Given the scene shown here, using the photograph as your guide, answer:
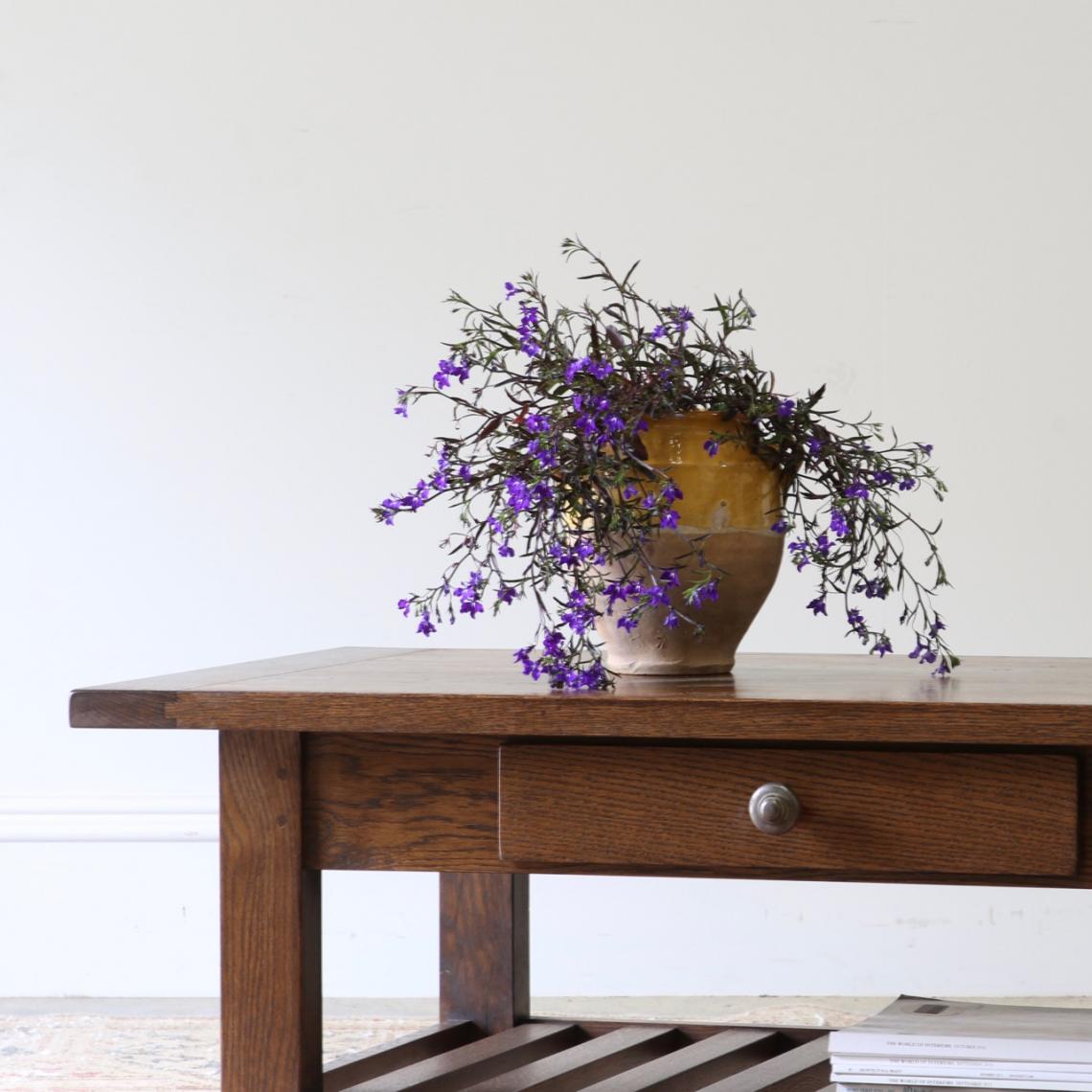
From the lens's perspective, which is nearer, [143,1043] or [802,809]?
[802,809]

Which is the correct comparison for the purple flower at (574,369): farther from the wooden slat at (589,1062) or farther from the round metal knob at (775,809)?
the wooden slat at (589,1062)

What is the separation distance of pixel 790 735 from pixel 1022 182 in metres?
1.62

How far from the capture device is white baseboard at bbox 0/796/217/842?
7.84 ft

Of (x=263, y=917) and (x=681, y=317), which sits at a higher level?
(x=681, y=317)

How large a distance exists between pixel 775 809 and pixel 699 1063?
0.53 metres

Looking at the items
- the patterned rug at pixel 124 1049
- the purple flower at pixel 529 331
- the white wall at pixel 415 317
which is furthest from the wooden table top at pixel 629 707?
the white wall at pixel 415 317

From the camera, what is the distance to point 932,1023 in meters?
1.15

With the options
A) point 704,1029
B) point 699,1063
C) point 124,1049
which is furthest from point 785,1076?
point 124,1049

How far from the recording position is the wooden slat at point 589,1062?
135 centimetres

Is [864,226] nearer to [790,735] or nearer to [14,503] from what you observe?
[14,503]

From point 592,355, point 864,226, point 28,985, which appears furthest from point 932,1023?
point 28,985

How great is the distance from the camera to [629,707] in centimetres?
97

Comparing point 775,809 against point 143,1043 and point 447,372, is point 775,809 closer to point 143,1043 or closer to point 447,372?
point 447,372

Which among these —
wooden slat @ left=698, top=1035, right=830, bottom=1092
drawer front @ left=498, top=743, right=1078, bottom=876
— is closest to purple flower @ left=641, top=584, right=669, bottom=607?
drawer front @ left=498, top=743, right=1078, bottom=876
